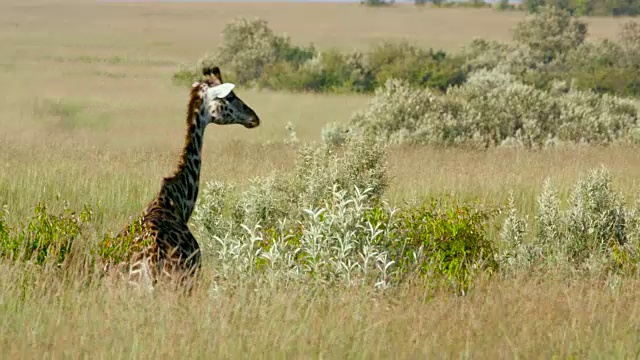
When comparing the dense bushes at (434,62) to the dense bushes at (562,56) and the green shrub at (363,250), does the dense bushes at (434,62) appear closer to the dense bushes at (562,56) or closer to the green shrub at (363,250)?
the dense bushes at (562,56)

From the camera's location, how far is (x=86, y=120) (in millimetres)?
28328

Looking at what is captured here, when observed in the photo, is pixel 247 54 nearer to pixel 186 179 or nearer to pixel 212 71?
pixel 212 71

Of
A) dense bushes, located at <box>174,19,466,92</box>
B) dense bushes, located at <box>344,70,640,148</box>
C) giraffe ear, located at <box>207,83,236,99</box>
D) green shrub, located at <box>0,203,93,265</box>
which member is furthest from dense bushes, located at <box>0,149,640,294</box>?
dense bushes, located at <box>174,19,466,92</box>

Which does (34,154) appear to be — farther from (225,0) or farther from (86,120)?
(225,0)

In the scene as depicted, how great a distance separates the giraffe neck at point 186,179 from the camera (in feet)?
26.3

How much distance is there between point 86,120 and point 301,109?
627 centimetres

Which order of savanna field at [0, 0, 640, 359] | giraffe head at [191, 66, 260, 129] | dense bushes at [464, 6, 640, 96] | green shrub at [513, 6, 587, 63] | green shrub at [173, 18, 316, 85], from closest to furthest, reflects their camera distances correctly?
savanna field at [0, 0, 640, 359], giraffe head at [191, 66, 260, 129], dense bushes at [464, 6, 640, 96], green shrub at [173, 18, 316, 85], green shrub at [513, 6, 587, 63]

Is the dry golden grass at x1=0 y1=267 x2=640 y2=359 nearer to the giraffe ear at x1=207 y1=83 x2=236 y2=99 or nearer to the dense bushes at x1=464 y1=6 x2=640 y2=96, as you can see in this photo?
the giraffe ear at x1=207 y1=83 x2=236 y2=99

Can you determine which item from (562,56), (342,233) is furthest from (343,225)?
(562,56)

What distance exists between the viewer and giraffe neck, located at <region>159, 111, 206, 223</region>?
8.02 meters

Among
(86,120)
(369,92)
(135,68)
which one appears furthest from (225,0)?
(86,120)

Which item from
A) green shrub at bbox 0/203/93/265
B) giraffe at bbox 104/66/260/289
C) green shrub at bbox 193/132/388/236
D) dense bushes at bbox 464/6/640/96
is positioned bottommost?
dense bushes at bbox 464/6/640/96

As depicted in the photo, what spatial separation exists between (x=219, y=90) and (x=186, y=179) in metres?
0.73

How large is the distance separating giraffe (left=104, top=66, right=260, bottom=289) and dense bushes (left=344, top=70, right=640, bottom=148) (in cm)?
1118
